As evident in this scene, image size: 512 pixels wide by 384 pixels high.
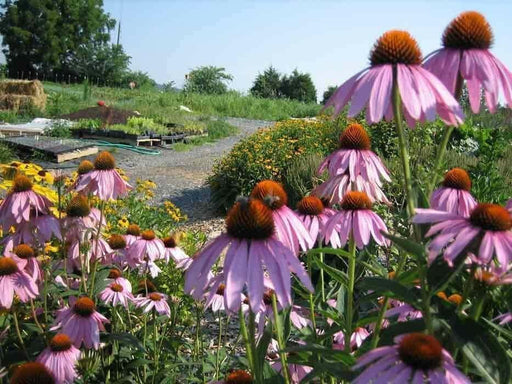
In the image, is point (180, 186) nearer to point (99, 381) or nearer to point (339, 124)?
point (339, 124)

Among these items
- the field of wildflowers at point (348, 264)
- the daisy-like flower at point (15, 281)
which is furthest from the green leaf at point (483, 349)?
the daisy-like flower at point (15, 281)

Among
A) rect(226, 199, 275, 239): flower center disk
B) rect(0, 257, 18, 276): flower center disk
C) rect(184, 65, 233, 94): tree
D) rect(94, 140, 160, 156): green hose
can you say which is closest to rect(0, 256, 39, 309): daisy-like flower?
rect(0, 257, 18, 276): flower center disk

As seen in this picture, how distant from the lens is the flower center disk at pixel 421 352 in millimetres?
616

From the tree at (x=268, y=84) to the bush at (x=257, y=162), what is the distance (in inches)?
779

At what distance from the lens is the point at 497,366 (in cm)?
69

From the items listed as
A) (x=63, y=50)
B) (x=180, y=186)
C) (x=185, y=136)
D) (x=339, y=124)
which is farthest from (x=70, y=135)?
(x=63, y=50)

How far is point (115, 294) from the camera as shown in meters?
1.55

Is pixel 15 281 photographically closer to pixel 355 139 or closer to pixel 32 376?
pixel 32 376

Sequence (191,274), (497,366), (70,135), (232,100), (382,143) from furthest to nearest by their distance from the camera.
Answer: (232,100)
(70,135)
(382,143)
(191,274)
(497,366)

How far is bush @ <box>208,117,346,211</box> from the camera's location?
5.17 meters

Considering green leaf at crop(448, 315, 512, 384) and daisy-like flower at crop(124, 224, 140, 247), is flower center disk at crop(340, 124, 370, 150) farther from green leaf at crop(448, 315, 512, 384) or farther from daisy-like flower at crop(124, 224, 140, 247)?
daisy-like flower at crop(124, 224, 140, 247)

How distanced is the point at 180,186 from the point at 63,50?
79.3 ft

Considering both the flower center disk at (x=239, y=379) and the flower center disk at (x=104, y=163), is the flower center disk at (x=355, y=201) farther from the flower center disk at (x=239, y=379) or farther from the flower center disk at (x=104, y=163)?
the flower center disk at (x=104, y=163)

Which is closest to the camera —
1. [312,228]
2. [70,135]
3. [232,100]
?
[312,228]
